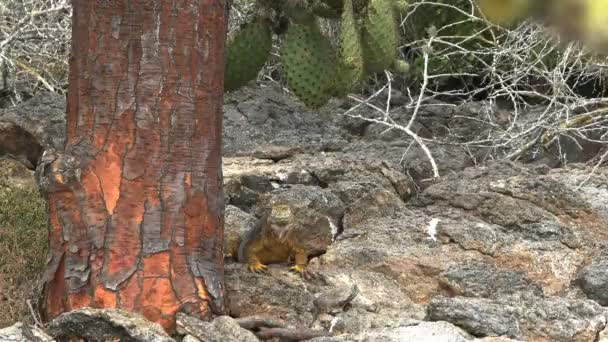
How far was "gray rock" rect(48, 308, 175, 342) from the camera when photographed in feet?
8.29

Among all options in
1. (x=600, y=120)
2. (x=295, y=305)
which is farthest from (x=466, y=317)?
(x=600, y=120)

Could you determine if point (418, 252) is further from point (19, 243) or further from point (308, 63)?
point (19, 243)

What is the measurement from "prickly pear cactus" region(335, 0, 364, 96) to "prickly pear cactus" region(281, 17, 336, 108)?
108 mm

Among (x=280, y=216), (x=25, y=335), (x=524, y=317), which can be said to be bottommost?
(x=25, y=335)

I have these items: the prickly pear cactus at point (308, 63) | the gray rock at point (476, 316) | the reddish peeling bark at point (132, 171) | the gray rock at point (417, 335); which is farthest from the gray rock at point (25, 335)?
the prickly pear cactus at point (308, 63)

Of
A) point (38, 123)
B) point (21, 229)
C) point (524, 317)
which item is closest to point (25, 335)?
point (21, 229)

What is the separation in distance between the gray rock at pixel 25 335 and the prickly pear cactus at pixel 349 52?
1.99 meters

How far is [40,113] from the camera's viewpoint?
16.9 feet

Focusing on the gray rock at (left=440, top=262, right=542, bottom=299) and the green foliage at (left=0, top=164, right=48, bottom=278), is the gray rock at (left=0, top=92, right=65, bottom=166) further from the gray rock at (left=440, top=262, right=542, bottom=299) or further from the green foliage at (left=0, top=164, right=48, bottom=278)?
the gray rock at (left=440, top=262, right=542, bottom=299)

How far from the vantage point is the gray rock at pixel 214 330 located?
2650 millimetres

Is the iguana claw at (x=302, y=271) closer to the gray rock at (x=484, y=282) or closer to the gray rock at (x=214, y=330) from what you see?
the gray rock at (x=484, y=282)

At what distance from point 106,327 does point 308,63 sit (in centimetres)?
202

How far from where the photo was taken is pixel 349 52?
3992 millimetres

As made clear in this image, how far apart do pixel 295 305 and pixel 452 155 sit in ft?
10.2
